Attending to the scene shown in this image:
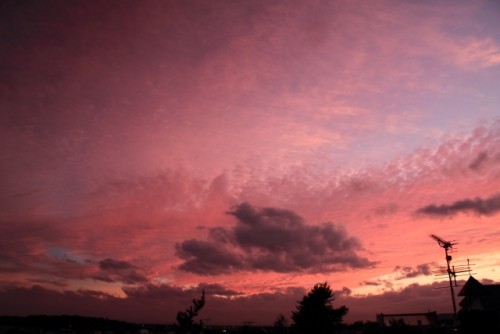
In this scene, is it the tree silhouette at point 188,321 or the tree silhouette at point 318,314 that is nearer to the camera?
the tree silhouette at point 188,321

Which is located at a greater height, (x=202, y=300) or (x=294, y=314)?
(x=202, y=300)

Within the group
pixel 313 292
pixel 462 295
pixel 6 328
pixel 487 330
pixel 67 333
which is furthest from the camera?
pixel 67 333

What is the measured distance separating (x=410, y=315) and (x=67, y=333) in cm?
11172

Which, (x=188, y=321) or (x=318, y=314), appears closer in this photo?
(x=188, y=321)

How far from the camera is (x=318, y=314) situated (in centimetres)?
5628

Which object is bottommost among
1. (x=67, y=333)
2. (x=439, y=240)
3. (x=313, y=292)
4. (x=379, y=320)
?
(x=67, y=333)

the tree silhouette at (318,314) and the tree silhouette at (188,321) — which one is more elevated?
the tree silhouette at (188,321)

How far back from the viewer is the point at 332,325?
55188 mm

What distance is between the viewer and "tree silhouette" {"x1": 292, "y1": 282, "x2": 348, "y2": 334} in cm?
5452

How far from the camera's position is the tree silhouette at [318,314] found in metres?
54.5

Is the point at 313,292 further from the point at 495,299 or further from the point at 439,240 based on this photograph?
the point at 495,299

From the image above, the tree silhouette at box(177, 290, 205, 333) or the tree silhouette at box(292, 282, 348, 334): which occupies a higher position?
the tree silhouette at box(177, 290, 205, 333)

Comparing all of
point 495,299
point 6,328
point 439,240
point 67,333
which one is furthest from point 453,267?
point 67,333

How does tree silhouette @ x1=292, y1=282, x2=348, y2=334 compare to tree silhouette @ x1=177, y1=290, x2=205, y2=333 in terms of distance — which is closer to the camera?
tree silhouette @ x1=177, y1=290, x2=205, y2=333
